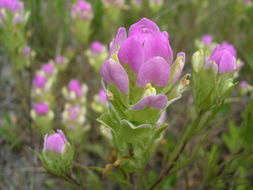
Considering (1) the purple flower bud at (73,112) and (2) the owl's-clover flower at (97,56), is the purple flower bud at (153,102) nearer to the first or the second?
(1) the purple flower bud at (73,112)

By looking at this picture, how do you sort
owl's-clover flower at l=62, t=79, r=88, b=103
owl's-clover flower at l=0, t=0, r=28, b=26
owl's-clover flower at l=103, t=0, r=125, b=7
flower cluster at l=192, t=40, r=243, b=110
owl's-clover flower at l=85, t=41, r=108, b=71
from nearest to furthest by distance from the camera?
flower cluster at l=192, t=40, r=243, b=110 < owl's-clover flower at l=0, t=0, r=28, b=26 < owl's-clover flower at l=62, t=79, r=88, b=103 < owl's-clover flower at l=85, t=41, r=108, b=71 < owl's-clover flower at l=103, t=0, r=125, b=7

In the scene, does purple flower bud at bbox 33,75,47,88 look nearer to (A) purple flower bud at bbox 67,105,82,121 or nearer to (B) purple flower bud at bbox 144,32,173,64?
(A) purple flower bud at bbox 67,105,82,121

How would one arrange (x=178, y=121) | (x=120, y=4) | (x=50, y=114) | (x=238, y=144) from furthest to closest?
(x=120, y=4) → (x=178, y=121) → (x=50, y=114) → (x=238, y=144)

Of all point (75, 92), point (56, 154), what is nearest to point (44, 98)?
point (75, 92)

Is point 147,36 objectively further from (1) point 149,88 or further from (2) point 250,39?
(2) point 250,39

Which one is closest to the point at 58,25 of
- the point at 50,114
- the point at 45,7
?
the point at 45,7

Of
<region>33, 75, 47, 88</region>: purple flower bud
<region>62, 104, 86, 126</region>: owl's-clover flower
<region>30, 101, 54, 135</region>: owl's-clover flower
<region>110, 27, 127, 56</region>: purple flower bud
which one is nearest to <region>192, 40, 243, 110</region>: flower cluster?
<region>110, 27, 127, 56</region>: purple flower bud

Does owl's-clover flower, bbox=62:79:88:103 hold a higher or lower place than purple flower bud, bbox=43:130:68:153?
higher

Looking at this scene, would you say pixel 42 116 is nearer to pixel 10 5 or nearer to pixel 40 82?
pixel 40 82
